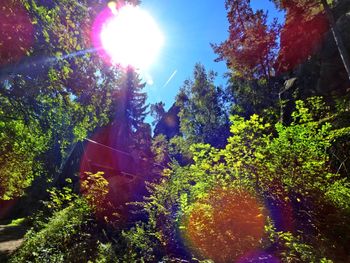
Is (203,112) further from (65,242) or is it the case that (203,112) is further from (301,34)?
(65,242)

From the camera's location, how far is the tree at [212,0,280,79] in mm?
21406

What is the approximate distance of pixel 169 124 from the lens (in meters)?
66.9

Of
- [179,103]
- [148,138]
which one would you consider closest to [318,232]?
[148,138]

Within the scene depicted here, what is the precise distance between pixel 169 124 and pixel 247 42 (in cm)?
4628

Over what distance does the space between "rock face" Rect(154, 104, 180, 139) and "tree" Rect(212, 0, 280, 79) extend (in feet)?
139

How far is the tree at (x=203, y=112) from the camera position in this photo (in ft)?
130

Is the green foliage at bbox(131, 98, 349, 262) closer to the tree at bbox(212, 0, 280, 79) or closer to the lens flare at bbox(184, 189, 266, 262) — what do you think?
the lens flare at bbox(184, 189, 266, 262)

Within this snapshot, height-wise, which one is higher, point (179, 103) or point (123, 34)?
point (179, 103)

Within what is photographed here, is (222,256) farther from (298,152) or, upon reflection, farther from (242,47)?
(242,47)

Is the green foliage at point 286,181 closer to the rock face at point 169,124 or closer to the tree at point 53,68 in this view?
the tree at point 53,68

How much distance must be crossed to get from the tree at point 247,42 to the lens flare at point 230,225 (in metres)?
19.3

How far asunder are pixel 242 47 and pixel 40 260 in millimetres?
Result: 19841

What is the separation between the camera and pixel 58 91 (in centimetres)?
930

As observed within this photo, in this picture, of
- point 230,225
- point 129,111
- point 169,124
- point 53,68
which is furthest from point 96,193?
point 169,124
